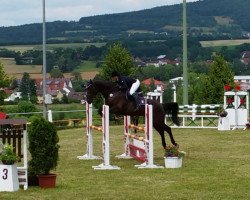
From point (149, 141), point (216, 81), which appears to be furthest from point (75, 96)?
point (149, 141)

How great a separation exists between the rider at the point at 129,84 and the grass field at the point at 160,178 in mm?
1458

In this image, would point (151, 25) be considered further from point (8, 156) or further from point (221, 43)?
point (8, 156)

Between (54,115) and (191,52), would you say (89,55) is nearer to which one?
(191,52)

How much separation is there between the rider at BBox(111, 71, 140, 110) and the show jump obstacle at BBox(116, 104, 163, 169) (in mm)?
656

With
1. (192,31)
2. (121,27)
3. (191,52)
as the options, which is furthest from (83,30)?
(191,52)

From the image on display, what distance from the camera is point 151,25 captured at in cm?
15638

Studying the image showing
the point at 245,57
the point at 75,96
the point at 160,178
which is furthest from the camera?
the point at 245,57

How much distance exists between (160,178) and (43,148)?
269cm

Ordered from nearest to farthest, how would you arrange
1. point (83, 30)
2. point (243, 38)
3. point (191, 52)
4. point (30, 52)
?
point (30, 52), point (191, 52), point (243, 38), point (83, 30)

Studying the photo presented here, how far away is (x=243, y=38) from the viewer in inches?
5182

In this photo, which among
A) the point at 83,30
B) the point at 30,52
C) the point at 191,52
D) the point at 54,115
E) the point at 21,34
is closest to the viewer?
the point at 54,115

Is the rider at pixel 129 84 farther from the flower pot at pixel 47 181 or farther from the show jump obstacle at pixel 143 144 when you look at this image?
the flower pot at pixel 47 181

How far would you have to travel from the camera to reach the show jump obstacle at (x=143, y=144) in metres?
16.2

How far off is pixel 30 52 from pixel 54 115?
6107cm
